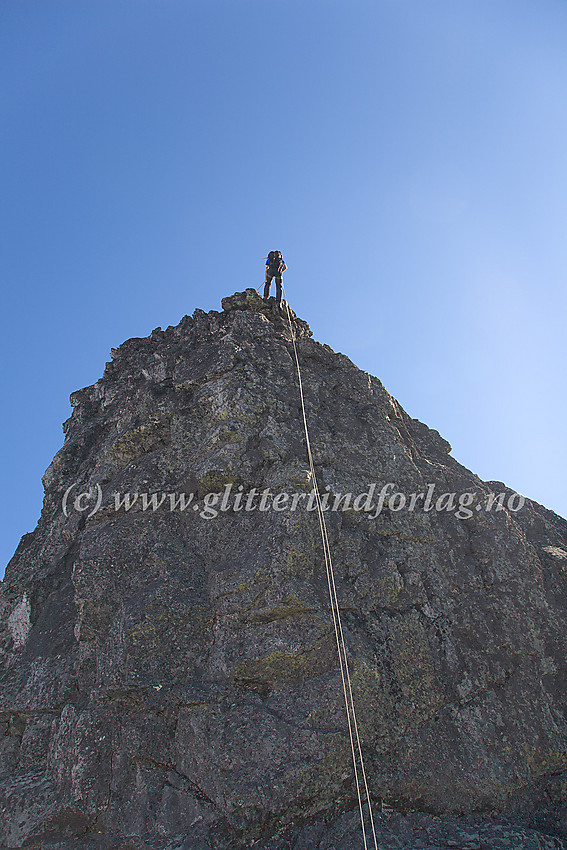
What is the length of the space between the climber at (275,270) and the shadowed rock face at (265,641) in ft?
10.2

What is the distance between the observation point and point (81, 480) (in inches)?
544


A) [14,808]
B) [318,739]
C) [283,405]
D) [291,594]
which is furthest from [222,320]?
[14,808]

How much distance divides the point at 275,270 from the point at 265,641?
11.4 m

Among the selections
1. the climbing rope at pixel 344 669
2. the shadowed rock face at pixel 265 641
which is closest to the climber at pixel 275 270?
the shadowed rock face at pixel 265 641

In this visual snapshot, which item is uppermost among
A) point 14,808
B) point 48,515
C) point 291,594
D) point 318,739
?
point 48,515

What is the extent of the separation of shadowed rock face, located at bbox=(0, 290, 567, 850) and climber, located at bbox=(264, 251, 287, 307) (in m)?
3.09

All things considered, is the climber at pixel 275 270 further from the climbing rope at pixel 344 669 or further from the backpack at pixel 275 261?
the climbing rope at pixel 344 669

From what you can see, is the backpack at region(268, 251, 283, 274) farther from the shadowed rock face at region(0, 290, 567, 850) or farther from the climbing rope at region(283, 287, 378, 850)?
the climbing rope at region(283, 287, 378, 850)

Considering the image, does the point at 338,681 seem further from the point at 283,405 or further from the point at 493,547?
the point at 283,405

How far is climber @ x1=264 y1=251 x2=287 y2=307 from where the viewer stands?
1688cm

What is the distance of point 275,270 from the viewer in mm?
17031

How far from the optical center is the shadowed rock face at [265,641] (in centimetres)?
853

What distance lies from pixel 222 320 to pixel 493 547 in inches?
359

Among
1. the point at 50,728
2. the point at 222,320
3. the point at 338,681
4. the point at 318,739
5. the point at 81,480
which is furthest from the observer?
the point at 222,320
